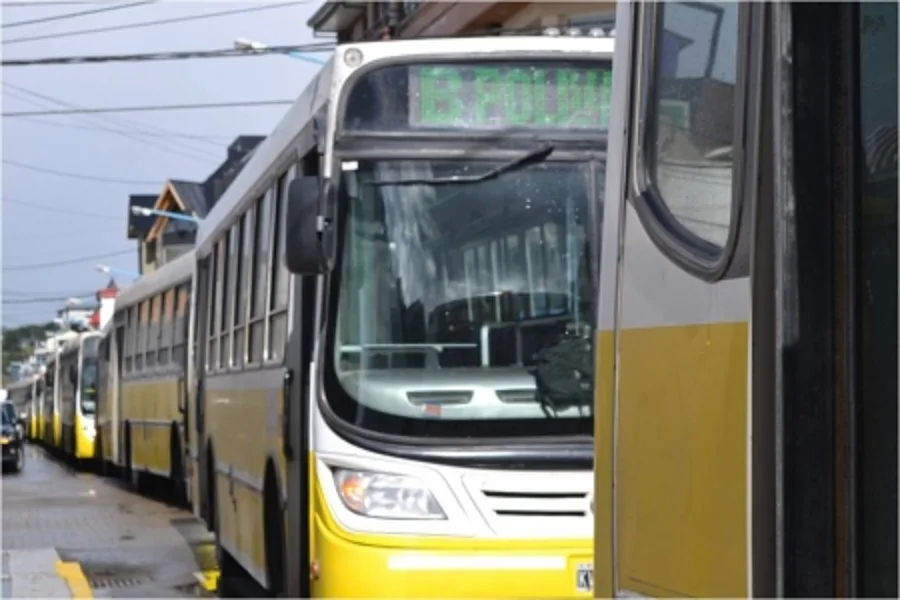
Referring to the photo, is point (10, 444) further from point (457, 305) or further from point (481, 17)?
point (457, 305)

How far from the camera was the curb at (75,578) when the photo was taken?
12555 millimetres

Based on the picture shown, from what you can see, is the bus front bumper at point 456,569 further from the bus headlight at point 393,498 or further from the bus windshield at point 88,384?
the bus windshield at point 88,384

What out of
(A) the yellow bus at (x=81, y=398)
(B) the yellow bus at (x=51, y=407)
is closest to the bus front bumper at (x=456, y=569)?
(A) the yellow bus at (x=81, y=398)

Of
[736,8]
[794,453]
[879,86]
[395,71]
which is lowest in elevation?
[794,453]

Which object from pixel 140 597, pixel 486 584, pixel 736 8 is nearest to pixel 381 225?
pixel 486 584

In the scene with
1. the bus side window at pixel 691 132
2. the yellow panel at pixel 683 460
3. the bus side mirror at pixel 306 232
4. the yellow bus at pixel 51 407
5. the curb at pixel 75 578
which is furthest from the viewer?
the yellow bus at pixel 51 407

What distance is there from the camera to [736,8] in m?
3.08

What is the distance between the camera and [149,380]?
953 inches

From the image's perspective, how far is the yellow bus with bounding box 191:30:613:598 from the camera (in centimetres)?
727

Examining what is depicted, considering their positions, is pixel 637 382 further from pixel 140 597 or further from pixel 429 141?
pixel 140 597

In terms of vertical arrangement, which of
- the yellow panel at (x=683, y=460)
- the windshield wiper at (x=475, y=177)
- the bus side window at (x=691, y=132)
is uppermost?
the windshield wiper at (x=475, y=177)

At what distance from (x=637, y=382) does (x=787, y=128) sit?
2.80 ft

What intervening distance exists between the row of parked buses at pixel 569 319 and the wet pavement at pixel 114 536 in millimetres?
819

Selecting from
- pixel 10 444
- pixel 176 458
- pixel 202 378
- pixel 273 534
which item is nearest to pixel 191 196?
pixel 10 444
